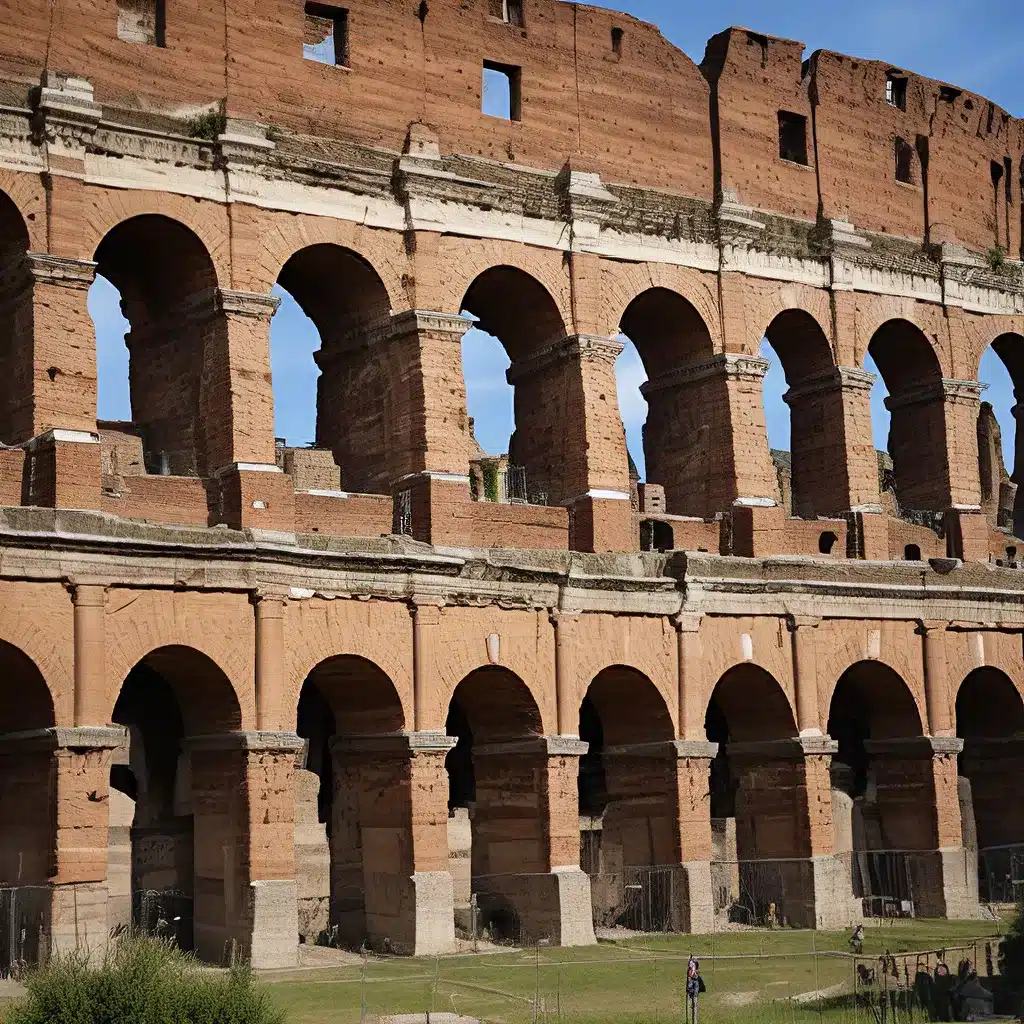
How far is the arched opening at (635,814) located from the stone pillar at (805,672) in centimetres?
254

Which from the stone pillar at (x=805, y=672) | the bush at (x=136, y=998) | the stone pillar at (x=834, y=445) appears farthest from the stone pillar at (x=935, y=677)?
the bush at (x=136, y=998)

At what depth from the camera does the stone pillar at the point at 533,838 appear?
26.7 m

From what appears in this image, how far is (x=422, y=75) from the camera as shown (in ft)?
92.2

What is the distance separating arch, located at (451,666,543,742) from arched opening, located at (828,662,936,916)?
247 inches

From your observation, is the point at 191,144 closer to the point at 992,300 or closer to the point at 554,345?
the point at 554,345

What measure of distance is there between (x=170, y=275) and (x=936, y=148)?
1497 centimetres

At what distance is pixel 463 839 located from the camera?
95.6ft

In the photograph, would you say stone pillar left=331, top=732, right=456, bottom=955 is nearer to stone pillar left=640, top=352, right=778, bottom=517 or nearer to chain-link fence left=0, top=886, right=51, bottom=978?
chain-link fence left=0, top=886, right=51, bottom=978

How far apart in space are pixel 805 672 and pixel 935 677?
2866 mm

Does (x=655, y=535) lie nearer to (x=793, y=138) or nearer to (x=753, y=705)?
(x=753, y=705)

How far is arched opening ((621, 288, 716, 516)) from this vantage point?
30.4 m

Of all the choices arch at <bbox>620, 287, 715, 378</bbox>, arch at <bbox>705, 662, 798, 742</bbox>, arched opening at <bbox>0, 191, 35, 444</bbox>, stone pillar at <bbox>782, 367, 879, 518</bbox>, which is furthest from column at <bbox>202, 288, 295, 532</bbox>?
stone pillar at <bbox>782, 367, 879, 518</bbox>

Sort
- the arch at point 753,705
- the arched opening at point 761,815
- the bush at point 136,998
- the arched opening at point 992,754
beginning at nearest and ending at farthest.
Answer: the bush at point 136,998 < the arched opening at point 761,815 < the arch at point 753,705 < the arched opening at point 992,754

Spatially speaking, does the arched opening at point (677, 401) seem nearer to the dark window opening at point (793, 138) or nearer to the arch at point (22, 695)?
the dark window opening at point (793, 138)
